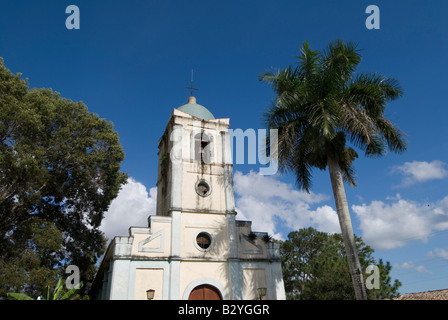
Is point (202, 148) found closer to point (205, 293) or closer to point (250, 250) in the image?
point (250, 250)

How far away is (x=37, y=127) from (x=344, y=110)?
14531mm

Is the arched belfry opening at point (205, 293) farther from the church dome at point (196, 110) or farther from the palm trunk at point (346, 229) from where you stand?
the church dome at point (196, 110)

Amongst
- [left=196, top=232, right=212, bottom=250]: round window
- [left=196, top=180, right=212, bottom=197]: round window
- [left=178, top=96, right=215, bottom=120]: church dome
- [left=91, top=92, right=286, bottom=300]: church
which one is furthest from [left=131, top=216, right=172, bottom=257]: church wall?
[left=178, top=96, right=215, bottom=120]: church dome

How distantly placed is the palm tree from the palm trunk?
4 cm

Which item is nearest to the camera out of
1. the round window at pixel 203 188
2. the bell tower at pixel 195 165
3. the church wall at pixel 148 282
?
the church wall at pixel 148 282

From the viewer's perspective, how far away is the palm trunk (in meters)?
10.9

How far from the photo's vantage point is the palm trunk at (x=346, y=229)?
1089cm

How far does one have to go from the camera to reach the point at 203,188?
17828mm

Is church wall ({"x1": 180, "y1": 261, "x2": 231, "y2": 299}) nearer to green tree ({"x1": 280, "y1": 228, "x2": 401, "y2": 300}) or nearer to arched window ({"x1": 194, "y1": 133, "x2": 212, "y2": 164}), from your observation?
arched window ({"x1": 194, "y1": 133, "x2": 212, "y2": 164})

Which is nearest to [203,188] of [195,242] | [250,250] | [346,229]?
[195,242]

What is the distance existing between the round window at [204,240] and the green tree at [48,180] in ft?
23.6

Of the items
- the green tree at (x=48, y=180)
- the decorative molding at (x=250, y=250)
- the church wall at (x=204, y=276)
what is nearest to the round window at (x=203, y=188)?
the decorative molding at (x=250, y=250)

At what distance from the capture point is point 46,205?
2038 cm
